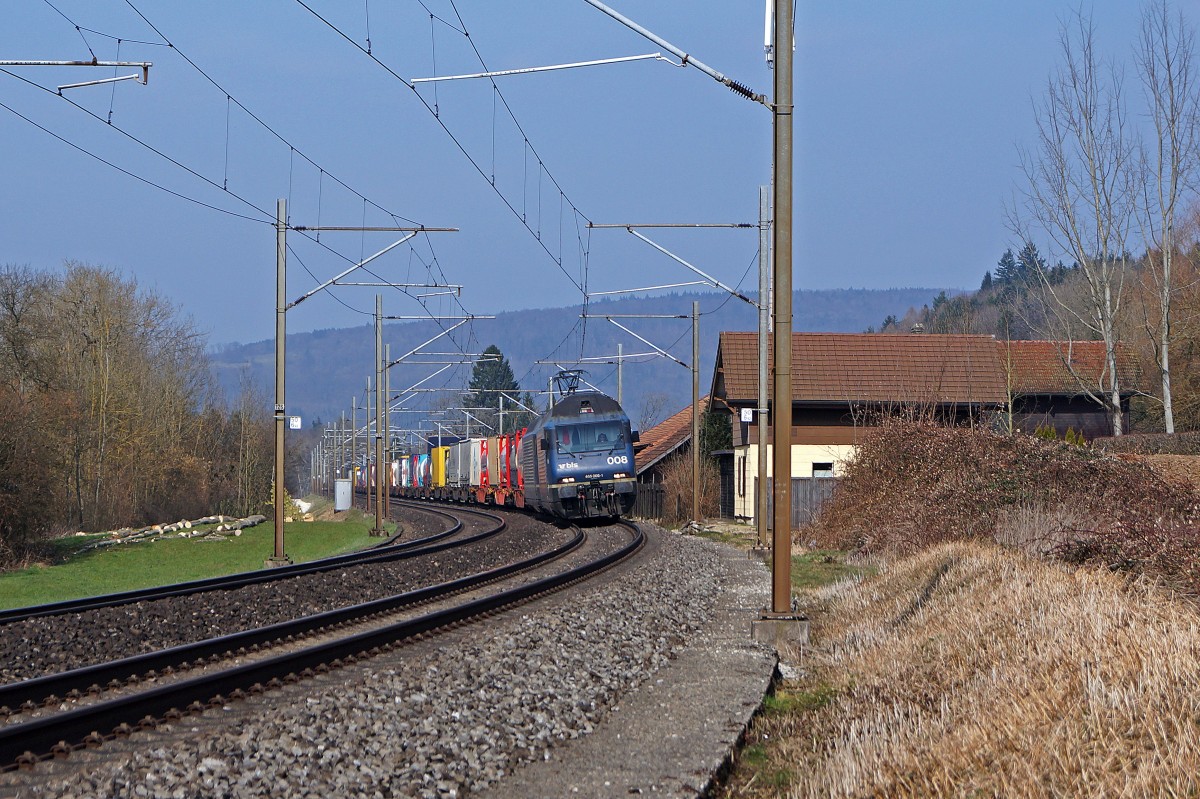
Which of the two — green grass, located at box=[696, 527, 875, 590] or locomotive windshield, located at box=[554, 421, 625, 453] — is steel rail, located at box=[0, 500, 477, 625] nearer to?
green grass, located at box=[696, 527, 875, 590]

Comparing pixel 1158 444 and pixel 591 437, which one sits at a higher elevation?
pixel 591 437

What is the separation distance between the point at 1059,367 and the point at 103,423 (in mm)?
38210

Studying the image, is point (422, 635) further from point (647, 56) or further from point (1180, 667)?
point (1180, 667)

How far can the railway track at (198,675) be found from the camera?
24.1 ft

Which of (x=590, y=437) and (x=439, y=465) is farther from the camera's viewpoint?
(x=439, y=465)

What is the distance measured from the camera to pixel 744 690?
911cm

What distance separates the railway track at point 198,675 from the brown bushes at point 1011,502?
691cm

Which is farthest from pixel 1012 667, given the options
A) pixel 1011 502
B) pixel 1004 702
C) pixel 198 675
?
pixel 1011 502

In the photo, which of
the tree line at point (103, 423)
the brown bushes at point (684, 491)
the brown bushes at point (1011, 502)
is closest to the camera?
the brown bushes at point (1011, 502)

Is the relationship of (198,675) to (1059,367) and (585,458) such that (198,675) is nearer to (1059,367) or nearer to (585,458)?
(585,458)

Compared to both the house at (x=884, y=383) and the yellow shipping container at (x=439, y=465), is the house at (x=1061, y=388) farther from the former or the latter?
the yellow shipping container at (x=439, y=465)

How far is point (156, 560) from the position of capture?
98.3ft

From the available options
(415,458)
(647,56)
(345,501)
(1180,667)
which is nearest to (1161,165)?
(647,56)

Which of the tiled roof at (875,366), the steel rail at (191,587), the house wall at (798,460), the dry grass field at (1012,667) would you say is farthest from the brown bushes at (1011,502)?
the tiled roof at (875,366)
